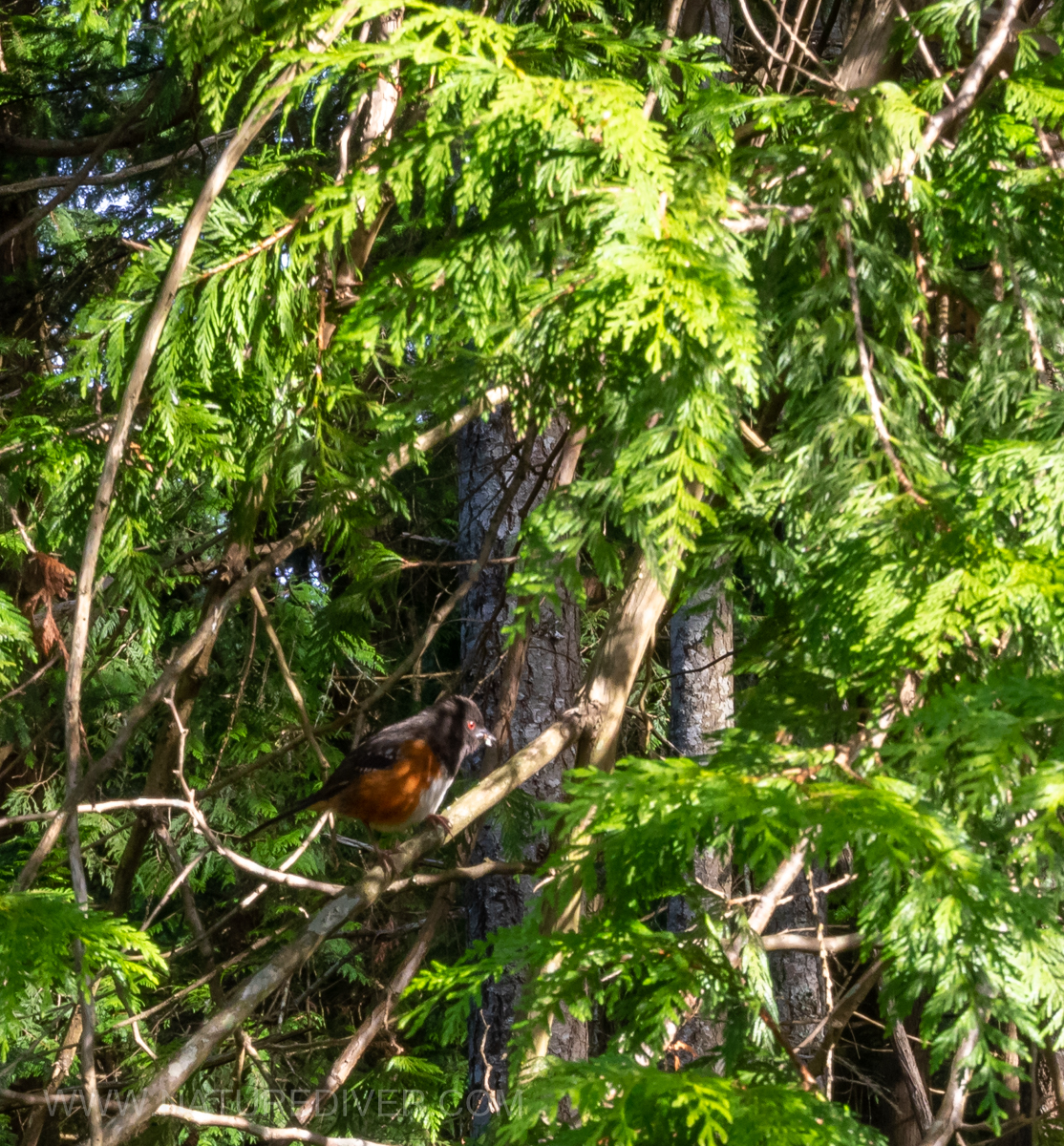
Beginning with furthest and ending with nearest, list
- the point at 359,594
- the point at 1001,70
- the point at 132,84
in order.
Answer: the point at 132,84 → the point at 359,594 → the point at 1001,70

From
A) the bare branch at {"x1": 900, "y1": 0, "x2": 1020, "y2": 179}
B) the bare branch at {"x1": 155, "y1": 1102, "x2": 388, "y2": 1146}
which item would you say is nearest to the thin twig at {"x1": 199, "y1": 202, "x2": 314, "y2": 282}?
the bare branch at {"x1": 900, "y1": 0, "x2": 1020, "y2": 179}

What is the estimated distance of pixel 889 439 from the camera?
5.49 ft

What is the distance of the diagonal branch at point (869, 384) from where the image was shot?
5.29ft

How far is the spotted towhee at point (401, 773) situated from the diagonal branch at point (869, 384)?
2.34m

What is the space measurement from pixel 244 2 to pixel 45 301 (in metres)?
4.04

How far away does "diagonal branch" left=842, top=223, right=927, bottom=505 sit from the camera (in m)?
1.61

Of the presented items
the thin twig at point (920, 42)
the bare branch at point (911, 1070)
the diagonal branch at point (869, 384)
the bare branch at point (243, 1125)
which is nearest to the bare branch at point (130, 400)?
the bare branch at point (243, 1125)

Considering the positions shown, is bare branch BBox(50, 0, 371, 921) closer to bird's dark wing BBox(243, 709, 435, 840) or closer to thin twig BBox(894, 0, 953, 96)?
thin twig BBox(894, 0, 953, 96)

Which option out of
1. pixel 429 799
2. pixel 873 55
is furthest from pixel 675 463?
pixel 429 799

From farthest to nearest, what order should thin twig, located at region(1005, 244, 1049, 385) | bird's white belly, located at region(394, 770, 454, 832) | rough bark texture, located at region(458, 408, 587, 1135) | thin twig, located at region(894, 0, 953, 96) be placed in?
rough bark texture, located at region(458, 408, 587, 1135) → bird's white belly, located at region(394, 770, 454, 832) → thin twig, located at region(894, 0, 953, 96) → thin twig, located at region(1005, 244, 1049, 385)

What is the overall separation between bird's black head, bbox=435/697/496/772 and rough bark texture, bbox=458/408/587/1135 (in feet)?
0.30

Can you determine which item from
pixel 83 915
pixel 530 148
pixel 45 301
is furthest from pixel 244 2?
pixel 45 301

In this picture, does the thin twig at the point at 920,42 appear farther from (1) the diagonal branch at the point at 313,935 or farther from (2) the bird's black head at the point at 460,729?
(2) the bird's black head at the point at 460,729

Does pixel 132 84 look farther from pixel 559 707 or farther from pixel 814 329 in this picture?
pixel 814 329
